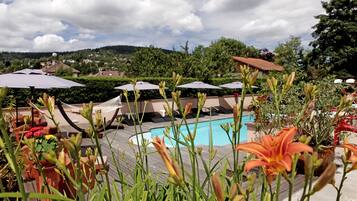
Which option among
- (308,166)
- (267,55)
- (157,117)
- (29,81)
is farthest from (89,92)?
(267,55)

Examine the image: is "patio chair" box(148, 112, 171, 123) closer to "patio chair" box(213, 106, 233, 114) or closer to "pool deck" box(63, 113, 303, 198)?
"pool deck" box(63, 113, 303, 198)

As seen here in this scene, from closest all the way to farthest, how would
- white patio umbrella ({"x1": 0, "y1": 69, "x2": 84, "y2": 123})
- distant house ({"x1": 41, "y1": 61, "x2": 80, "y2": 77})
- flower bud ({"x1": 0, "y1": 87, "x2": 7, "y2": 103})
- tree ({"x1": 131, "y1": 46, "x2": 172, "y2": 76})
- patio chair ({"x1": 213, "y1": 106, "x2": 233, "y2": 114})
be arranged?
flower bud ({"x1": 0, "y1": 87, "x2": 7, "y2": 103}) < white patio umbrella ({"x1": 0, "y1": 69, "x2": 84, "y2": 123}) < patio chair ({"x1": 213, "y1": 106, "x2": 233, "y2": 114}) < tree ({"x1": 131, "y1": 46, "x2": 172, "y2": 76}) < distant house ({"x1": 41, "y1": 61, "x2": 80, "y2": 77})

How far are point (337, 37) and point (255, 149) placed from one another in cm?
3344

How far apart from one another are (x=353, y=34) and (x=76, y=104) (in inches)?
1080

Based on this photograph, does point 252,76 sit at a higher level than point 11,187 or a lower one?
higher

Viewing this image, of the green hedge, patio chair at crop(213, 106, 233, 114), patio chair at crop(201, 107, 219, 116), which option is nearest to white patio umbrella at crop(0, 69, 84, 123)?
the green hedge

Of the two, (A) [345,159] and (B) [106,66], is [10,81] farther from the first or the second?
(B) [106,66]

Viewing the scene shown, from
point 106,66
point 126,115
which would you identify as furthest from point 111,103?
point 106,66

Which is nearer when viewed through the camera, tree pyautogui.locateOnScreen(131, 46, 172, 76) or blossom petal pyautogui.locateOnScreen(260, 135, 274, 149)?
blossom petal pyautogui.locateOnScreen(260, 135, 274, 149)

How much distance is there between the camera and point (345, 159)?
842 mm

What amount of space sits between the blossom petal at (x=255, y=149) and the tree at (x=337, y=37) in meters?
31.6

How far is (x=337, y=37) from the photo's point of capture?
98.0 feet

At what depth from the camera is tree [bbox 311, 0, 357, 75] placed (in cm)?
2961

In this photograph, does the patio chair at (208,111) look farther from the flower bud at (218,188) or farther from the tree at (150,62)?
the flower bud at (218,188)
